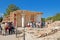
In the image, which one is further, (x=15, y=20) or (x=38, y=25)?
(x=15, y=20)

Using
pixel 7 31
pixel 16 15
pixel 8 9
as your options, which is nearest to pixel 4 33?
pixel 7 31

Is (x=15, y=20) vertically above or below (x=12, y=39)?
above

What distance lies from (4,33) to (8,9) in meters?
47.5

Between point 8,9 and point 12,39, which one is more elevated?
point 8,9

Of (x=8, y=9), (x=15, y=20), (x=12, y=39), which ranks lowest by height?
(x=12, y=39)

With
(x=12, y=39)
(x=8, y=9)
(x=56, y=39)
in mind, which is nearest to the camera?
(x=56, y=39)

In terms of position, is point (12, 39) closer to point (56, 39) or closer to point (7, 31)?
point (7, 31)

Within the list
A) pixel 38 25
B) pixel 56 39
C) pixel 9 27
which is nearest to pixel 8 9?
pixel 38 25

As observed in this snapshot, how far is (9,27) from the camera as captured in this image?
2119 cm

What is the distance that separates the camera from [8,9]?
67.6 metres

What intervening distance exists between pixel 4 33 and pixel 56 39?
11.8 m

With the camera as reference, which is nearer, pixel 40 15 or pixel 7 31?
pixel 7 31

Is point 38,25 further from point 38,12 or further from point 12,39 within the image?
point 12,39

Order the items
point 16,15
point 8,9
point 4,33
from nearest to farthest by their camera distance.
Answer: point 4,33
point 16,15
point 8,9
